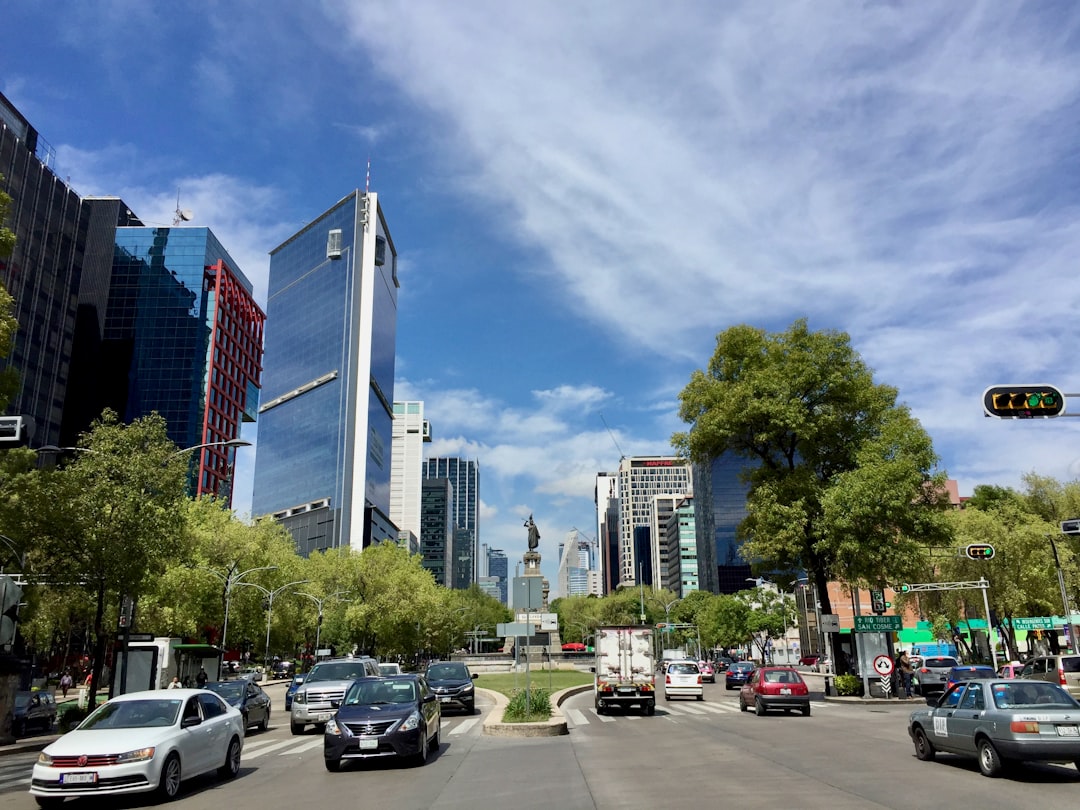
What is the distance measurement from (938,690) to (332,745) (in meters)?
28.0

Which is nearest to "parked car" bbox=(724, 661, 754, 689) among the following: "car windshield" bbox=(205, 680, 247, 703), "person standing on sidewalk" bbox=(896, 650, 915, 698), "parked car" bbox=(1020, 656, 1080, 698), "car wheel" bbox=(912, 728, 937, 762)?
"person standing on sidewalk" bbox=(896, 650, 915, 698)

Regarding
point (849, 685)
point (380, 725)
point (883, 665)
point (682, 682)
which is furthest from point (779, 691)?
point (380, 725)

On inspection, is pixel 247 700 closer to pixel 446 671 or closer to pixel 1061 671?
pixel 446 671

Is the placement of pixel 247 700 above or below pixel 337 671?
below

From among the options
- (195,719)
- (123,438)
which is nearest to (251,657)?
(123,438)

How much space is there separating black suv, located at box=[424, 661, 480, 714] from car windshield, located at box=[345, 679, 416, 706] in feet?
37.1

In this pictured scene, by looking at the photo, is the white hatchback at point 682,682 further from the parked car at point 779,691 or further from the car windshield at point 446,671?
the car windshield at point 446,671

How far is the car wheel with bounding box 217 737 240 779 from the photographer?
1384cm

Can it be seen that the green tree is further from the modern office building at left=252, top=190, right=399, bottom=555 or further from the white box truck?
the modern office building at left=252, top=190, right=399, bottom=555

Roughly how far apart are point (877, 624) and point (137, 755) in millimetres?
28087

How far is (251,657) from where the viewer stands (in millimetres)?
91562

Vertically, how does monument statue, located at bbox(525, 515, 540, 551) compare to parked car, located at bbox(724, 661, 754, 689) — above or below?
above

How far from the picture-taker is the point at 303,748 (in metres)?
19.0

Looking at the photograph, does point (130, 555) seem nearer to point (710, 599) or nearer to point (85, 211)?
point (85, 211)
